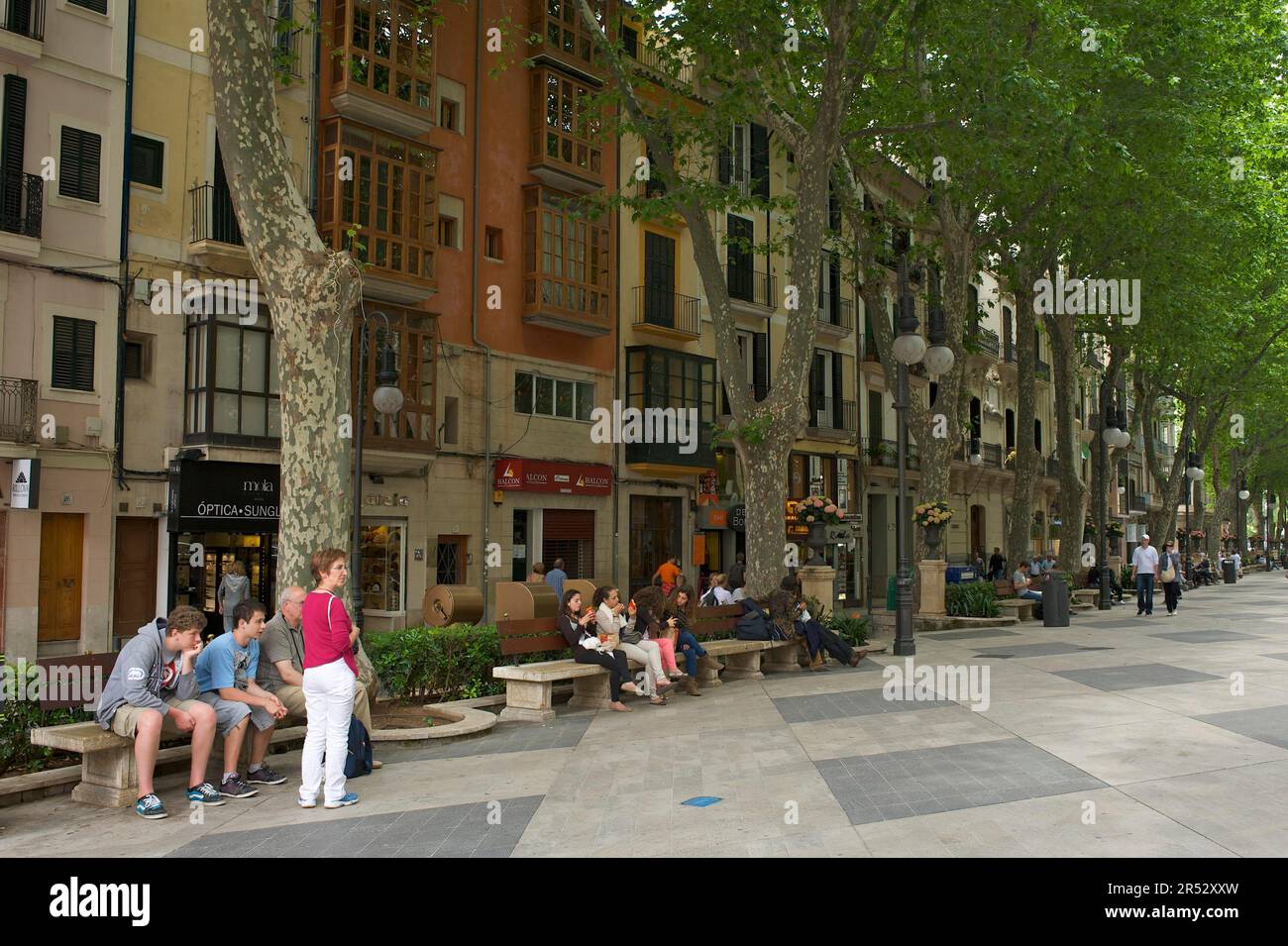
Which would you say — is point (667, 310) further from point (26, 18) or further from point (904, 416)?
point (26, 18)

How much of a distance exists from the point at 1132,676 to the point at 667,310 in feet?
63.6

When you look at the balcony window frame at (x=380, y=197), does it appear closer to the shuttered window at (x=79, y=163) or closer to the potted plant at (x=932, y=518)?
the shuttered window at (x=79, y=163)

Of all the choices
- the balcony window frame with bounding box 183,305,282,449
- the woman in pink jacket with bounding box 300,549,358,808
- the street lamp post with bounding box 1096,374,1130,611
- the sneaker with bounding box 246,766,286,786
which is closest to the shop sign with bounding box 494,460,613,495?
the balcony window frame with bounding box 183,305,282,449

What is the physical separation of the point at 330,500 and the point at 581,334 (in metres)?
18.4

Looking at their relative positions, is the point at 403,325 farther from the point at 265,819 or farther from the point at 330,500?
the point at 265,819

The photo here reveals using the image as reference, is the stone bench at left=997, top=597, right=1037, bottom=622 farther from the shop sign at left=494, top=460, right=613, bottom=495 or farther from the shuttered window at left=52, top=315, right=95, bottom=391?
the shuttered window at left=52, top=315, right=95, bottom=391

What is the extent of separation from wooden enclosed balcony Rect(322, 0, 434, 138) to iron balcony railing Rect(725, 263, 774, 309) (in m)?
11.1

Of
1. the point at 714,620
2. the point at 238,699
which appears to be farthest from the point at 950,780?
the point at 714,620

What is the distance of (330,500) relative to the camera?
10.2m

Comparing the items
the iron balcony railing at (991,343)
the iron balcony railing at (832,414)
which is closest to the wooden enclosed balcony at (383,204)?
the iron balcony railing at (832,414)

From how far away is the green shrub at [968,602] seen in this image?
22.7 metres

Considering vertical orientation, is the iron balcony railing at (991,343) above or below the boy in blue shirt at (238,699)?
above

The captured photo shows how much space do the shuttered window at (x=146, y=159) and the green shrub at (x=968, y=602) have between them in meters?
17.6

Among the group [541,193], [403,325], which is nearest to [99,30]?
[403,325]
